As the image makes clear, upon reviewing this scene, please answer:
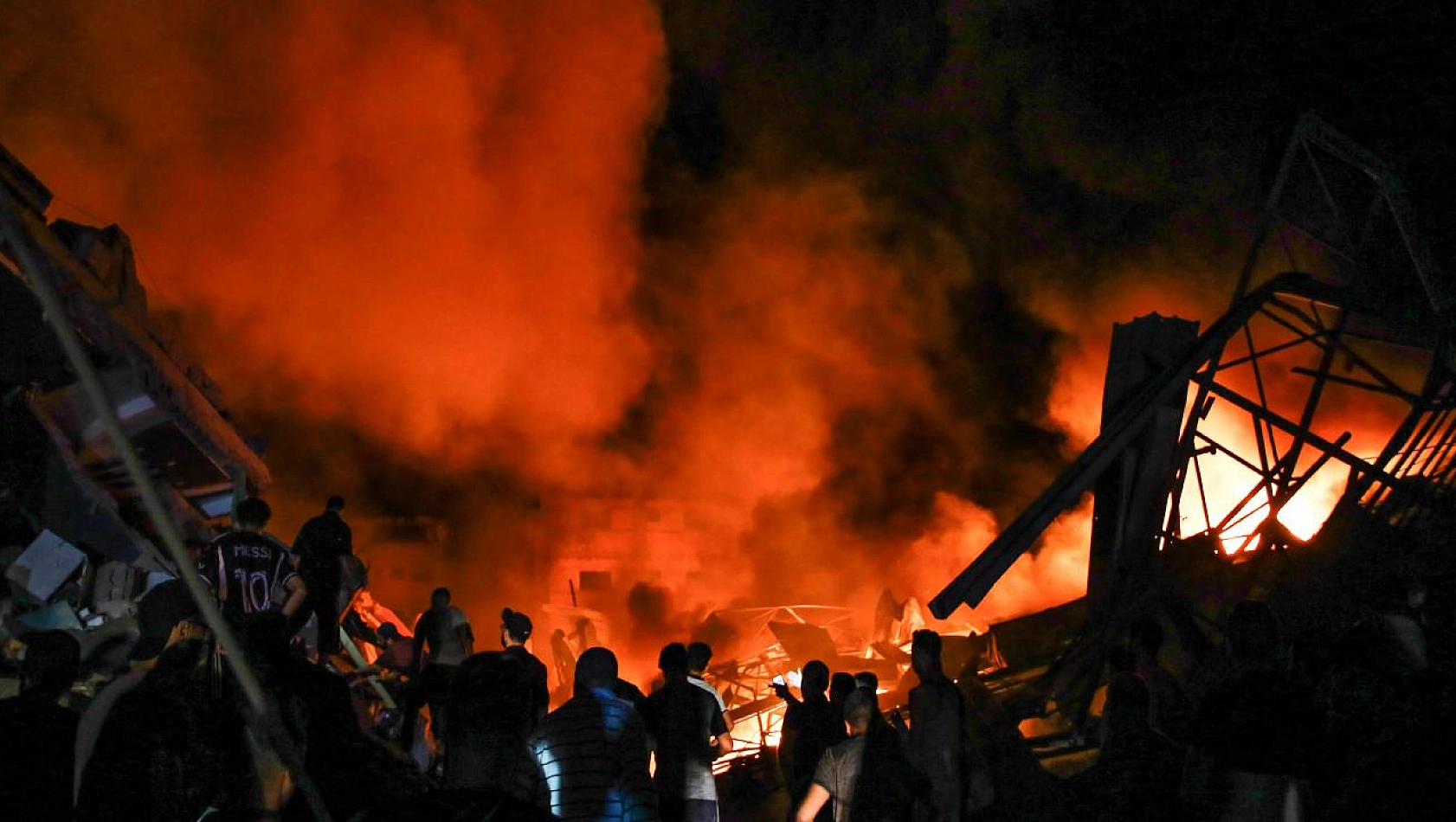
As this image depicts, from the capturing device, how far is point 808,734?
5039 mm

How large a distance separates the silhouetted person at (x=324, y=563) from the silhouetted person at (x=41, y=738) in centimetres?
306

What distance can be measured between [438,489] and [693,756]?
52.7ft

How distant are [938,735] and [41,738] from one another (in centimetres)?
330

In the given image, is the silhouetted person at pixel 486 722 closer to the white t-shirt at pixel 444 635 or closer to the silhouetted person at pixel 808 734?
the silhouetted person at pixel 808 734

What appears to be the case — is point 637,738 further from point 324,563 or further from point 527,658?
point 324,563

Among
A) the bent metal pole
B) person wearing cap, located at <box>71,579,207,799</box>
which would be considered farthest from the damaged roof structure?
the bent metal pole

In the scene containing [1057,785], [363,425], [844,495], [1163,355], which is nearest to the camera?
[1057,785]

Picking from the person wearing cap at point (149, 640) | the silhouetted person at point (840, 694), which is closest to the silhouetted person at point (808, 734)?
the silhouetted person at point (840, 694)

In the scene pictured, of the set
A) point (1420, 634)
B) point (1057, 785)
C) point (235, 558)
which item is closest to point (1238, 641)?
point (1420, 634)

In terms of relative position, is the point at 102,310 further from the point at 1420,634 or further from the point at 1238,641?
the point at 1420,634

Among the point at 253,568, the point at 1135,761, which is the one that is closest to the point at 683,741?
the point at 1135,761

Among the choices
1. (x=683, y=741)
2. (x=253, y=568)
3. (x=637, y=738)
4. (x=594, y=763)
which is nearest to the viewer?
(x=594, y=763)

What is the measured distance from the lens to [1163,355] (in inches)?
279

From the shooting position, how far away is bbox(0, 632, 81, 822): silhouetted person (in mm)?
2826
